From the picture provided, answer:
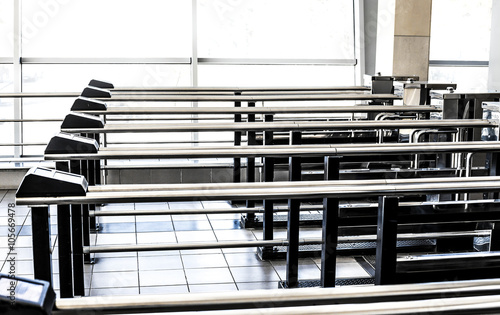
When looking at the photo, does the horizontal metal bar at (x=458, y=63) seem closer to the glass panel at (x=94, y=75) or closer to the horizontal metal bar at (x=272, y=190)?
the glass panel at (x=94, y=75)

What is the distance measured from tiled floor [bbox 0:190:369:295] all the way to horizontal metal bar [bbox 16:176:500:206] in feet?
5.61

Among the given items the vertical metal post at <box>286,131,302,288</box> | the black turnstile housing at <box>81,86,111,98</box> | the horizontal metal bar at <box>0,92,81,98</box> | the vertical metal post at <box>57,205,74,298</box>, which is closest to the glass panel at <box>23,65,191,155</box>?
the horizontal metal bar at <box>0,92,81,98</box>

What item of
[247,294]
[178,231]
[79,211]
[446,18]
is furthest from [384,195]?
[446,18]

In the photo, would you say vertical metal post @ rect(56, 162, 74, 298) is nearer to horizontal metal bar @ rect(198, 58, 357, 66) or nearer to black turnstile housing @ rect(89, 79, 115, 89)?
black turnstile housing @ rect(89, 79, 115, 89)

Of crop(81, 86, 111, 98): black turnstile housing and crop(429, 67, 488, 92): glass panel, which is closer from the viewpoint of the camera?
crop(81, 86, 111, 98): black turnstile housing

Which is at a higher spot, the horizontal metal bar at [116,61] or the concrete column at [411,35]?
the concrete column at [411,35]

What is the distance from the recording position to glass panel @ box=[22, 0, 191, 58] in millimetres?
6742

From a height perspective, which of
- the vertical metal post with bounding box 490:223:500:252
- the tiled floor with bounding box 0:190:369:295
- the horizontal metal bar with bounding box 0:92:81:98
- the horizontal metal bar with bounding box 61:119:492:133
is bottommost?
the tiled floor with bounding box 0:190:369:295

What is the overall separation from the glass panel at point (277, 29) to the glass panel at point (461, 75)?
1.03 m

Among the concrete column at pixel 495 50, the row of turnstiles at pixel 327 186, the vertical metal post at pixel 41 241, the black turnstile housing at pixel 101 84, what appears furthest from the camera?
the concrete column at pixel 495 50

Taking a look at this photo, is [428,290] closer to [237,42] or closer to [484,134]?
[484,134]

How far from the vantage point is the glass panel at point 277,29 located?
6977 millimetres

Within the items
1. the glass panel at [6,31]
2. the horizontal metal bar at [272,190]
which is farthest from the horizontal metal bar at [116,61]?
the horizontal metal bar at [272,190]

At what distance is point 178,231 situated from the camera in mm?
4621
